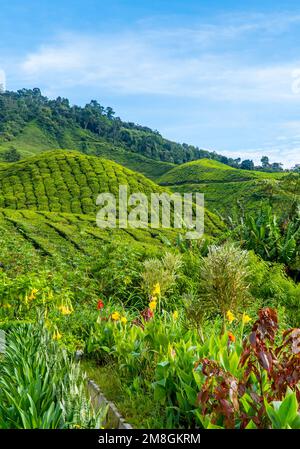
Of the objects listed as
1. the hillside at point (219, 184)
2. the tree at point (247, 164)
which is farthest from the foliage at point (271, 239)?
the tree at point (247, 164)

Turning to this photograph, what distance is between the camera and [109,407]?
3.92 metres

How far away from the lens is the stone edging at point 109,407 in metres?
3.66

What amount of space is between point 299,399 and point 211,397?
58cm

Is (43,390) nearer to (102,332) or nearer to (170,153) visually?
(102,332)

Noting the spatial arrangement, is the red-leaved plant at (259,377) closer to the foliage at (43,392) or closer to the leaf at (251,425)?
the leaf at (251,425)

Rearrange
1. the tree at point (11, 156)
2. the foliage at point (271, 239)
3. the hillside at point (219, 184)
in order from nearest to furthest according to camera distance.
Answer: the foliage at point (271, 239) → the hillside at point (219, 184) → the tree at point (11, 156)

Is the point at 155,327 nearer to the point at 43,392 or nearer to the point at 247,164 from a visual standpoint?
the point at 43,392

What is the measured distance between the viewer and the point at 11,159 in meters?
64.7

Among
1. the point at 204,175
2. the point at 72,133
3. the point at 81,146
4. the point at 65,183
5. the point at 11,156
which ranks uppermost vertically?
the point at 72,133

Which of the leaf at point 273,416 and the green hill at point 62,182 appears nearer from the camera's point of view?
the leaf at point 273,416

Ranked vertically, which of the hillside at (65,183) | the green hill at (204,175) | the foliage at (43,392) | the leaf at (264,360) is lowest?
the foliage at (43,392)

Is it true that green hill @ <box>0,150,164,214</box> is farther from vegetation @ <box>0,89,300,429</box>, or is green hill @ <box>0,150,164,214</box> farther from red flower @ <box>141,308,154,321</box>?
red flower @ <box>141,308,154,321</box>

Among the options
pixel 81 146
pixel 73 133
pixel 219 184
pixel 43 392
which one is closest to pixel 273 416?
pixel 43 392

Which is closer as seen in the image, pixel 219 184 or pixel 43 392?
pixel 43 392
